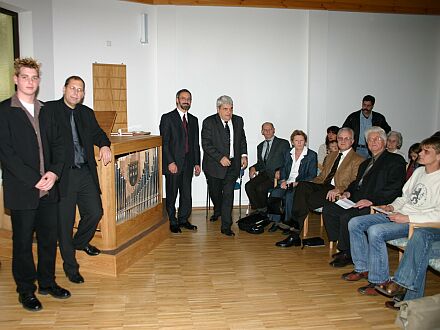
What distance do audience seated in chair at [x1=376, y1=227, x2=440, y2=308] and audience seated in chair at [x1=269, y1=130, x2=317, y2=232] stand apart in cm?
206

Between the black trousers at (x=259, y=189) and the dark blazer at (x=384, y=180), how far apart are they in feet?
5.91

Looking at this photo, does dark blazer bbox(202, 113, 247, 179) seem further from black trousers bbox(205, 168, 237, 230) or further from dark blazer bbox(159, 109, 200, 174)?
dark blazer bbox(159, 109, 200, 174)

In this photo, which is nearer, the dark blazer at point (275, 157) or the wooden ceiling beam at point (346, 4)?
the dark blazer at point (275, 157)

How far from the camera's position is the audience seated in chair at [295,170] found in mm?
5559

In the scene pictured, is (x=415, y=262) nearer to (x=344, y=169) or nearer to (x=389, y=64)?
(x=344, y=169)

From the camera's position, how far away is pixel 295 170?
570cm

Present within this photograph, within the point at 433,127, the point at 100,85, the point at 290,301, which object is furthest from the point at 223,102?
the point at 433,127

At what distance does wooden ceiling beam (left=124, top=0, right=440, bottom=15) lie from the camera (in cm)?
672

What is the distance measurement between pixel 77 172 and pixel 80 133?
32 cm

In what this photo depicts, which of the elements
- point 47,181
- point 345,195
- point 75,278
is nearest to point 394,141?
point 345,195

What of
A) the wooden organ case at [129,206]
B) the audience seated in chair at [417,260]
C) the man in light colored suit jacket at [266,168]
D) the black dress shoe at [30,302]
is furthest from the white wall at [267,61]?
the audience seated in chair at [417,260]

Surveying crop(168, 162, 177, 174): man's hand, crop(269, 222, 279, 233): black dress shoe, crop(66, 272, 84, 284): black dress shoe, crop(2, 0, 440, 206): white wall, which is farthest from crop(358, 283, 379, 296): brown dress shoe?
crop(2, 0, 440, 206): white wall

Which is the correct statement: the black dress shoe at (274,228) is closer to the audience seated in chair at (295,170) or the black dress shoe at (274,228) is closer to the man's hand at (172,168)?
the audience seated in chair at (295,170)

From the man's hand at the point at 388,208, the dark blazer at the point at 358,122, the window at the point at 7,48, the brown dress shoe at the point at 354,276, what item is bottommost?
the brown dress shoe at the point at 354,276
